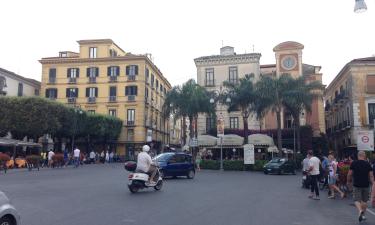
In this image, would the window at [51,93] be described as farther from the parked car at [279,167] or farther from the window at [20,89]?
the parked car at [279,167]

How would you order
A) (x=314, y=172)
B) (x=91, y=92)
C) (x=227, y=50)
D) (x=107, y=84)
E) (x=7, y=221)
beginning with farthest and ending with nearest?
(x=91, y=92), (x=107, y=84), (x=227, y=50), (x=314, y=172), (x=7, y=221)

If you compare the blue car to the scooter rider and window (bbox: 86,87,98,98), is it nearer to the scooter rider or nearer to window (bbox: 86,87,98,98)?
the scooter rider

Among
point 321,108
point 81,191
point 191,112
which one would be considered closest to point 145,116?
point 191,112

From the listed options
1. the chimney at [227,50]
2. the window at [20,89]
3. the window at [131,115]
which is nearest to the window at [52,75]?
the window at [20,89]

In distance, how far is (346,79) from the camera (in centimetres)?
4544

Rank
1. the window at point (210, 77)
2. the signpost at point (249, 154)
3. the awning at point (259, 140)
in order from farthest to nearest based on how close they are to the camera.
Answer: the window at point (210, 77)
the awning at point (259, 140)
the signpost at point (249, 154)

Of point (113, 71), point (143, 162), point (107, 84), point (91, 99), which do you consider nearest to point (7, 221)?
point (143, 162)

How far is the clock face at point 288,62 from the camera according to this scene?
4841cm

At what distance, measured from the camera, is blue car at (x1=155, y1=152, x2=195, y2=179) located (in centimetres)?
2212

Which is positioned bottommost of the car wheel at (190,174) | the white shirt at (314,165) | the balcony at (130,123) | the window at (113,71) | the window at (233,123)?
the car wheel at (190,174)

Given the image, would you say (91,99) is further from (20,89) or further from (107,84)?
(20,89)

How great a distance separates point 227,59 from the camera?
5094 cm

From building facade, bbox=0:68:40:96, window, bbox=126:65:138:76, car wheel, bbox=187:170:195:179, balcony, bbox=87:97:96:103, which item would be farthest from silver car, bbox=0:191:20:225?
balcony, bbox=87:97:96:103

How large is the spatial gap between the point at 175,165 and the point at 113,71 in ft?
137
